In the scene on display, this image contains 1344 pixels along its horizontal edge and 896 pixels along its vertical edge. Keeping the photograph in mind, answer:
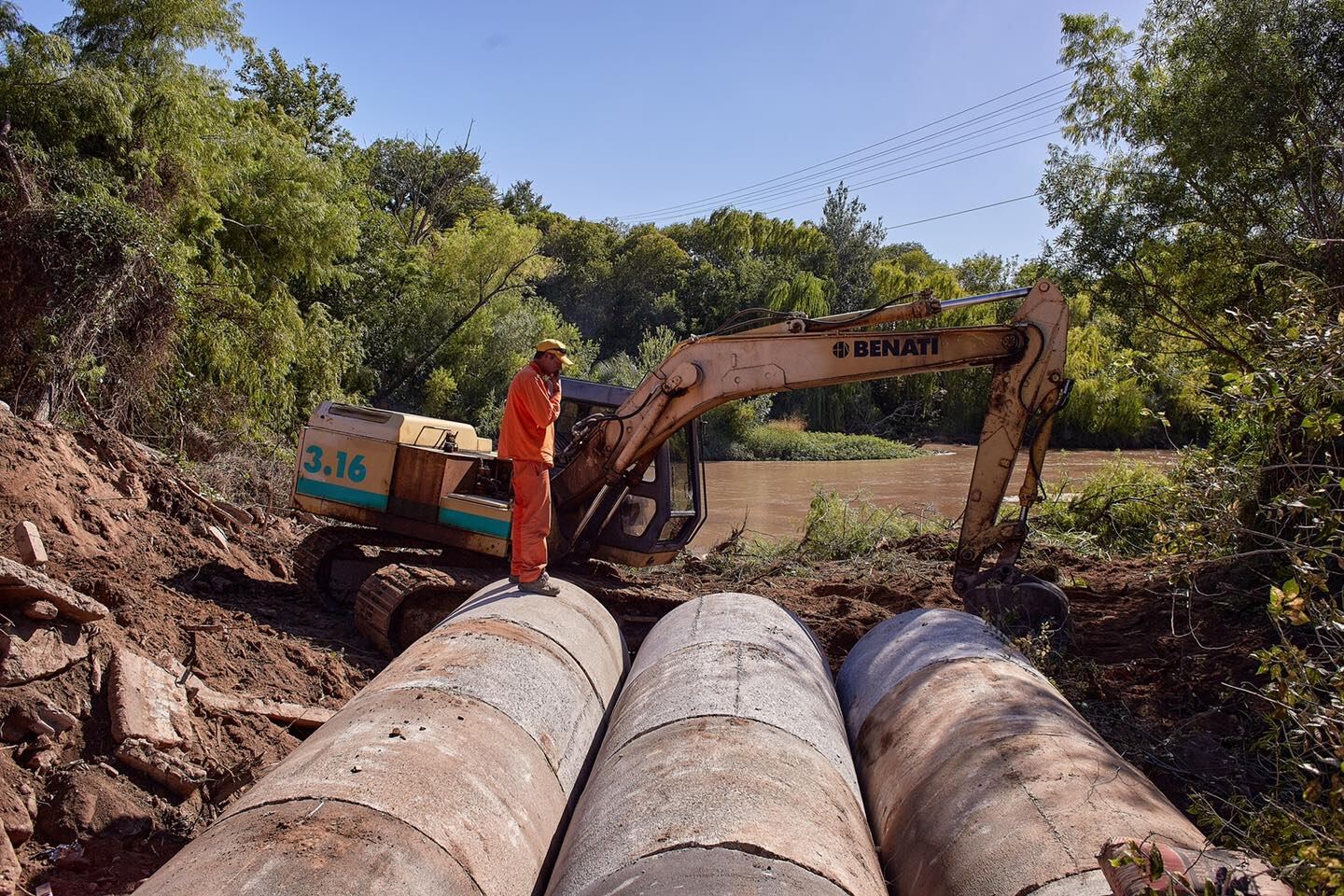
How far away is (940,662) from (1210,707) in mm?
2954

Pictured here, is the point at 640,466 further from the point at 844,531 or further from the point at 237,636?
the point at 844,531

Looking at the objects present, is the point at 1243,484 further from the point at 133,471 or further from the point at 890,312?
the point at 133,471

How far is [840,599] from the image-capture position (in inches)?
384

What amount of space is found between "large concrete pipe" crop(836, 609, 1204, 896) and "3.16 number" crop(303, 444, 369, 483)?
579cm

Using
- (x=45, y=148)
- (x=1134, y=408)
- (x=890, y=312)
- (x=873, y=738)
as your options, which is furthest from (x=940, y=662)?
(x=1134, y=408)

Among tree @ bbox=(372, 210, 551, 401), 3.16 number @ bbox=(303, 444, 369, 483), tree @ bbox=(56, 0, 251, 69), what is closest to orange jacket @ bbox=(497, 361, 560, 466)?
3.16 number @ bbox=(303, 444, 369, 483)

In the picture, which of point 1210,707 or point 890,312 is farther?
point 890,312

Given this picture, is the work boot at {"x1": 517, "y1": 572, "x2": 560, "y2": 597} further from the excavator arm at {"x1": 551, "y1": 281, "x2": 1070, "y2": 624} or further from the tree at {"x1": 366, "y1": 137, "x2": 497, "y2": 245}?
the tree at {"x1": 366, "y1": 137, "x2": 497, "y2": 245}

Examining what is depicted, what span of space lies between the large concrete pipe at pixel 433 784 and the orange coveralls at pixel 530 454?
1342 mm

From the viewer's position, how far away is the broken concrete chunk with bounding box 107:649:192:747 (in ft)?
17.6

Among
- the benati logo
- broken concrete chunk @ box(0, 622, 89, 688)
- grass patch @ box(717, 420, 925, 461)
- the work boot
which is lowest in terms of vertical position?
broken concrete chunk @ box(0, 622, 89, 688)

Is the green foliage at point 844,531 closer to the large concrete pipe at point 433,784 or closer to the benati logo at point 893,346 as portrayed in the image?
the benati logo at point 893,346

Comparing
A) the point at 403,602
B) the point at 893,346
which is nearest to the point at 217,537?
the point at 403,602

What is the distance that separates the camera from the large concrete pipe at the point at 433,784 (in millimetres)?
3014
